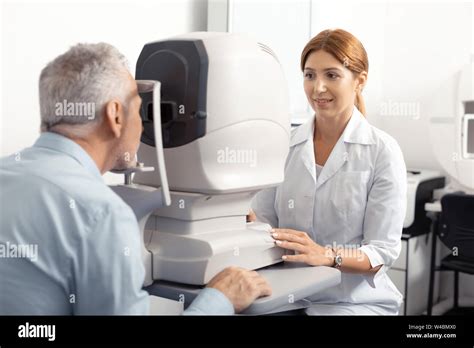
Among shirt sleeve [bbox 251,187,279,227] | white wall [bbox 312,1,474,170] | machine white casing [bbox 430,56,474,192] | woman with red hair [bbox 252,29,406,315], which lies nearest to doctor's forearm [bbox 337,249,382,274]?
woman with red hair [bbox 252,29,406,315]

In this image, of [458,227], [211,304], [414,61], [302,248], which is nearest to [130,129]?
[211,304]

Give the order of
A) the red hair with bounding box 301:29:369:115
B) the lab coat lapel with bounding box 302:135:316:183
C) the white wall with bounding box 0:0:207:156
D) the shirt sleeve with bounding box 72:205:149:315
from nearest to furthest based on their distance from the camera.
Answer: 1. the shirt sleeve with bounding box 72:205:149:315
2. the white wall with bounding box 0:0:207:156
3. the red hair with bounding box 301:29:369:115
4. the lab coat lapel with bounding box 302:135:316:183

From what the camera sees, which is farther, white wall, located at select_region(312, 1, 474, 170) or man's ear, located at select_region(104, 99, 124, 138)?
white wall, located at select_region(312, 1, 474, 170)

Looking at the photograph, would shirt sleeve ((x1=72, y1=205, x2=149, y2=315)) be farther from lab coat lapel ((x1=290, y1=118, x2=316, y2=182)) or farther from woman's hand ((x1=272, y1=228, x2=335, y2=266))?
lab coat lapel ((x1=290, y1=118, x2=316, y2=182))

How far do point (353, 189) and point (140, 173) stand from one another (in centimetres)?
46

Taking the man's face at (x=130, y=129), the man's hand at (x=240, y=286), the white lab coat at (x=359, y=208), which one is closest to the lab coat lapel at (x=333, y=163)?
the white lab coat at (x=359, y=208)

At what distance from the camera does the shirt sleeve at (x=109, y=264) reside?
804 millimetres

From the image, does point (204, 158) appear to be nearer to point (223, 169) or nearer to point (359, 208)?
point (223, 169)

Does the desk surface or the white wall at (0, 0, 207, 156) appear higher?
the white wall at (0, 0, 207, 156)

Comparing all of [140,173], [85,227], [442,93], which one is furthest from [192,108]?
[442,93]

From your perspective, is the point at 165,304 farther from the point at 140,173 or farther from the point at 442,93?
the point at 442,93

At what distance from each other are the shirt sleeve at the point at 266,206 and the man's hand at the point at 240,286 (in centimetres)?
41

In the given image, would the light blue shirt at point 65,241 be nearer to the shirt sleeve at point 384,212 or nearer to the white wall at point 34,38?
the white wall at point 34,38

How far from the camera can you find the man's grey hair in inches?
34.1
